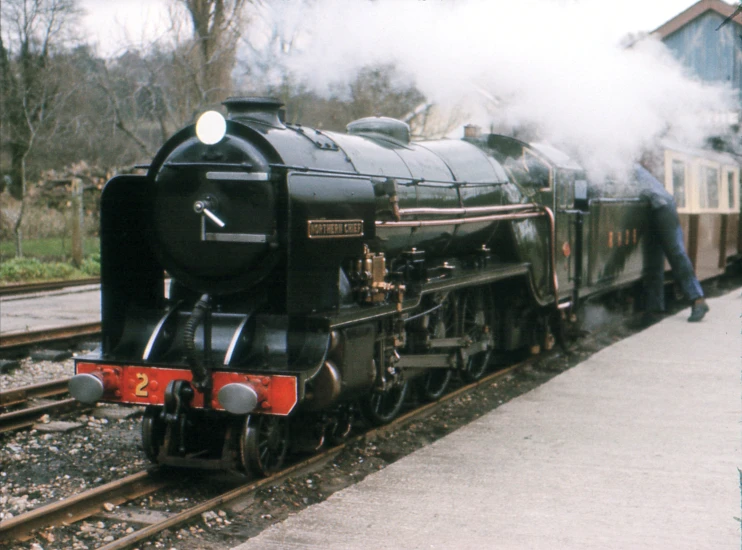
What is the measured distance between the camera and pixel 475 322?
25.3ft

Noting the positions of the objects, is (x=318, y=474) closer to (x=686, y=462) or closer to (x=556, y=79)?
(x=686, y=462)

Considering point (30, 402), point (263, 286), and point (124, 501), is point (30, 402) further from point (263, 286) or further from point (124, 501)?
point (263, 286)

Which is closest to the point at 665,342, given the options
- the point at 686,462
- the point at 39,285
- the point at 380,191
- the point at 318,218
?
the point at 686,462

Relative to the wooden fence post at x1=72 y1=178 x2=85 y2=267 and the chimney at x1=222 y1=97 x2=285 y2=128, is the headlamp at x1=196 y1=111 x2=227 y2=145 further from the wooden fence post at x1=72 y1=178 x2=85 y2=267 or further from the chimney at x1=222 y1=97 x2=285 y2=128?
the wooden fence post at x1=72 y1=178 x2=85 y2=267

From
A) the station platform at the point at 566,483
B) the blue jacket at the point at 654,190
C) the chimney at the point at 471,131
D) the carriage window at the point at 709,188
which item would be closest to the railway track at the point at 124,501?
the station platform at the point at 566,483

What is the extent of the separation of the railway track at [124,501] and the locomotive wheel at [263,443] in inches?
3.6

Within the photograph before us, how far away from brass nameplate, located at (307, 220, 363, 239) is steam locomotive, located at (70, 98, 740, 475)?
0.04ft

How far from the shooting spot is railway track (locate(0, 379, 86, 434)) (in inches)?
243

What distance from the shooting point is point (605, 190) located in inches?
416

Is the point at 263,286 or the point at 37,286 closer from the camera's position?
the point at 263,286

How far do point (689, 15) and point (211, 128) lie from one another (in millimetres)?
18610

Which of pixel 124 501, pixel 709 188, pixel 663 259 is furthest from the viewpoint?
pixel 709 188

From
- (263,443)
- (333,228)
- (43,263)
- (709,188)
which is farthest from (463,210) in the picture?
(43,263)

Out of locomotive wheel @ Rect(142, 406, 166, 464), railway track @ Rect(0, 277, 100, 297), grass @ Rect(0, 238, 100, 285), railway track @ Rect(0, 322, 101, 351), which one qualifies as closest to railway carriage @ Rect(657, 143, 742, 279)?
railway track @ Rect(0, 322, 101, 351)
